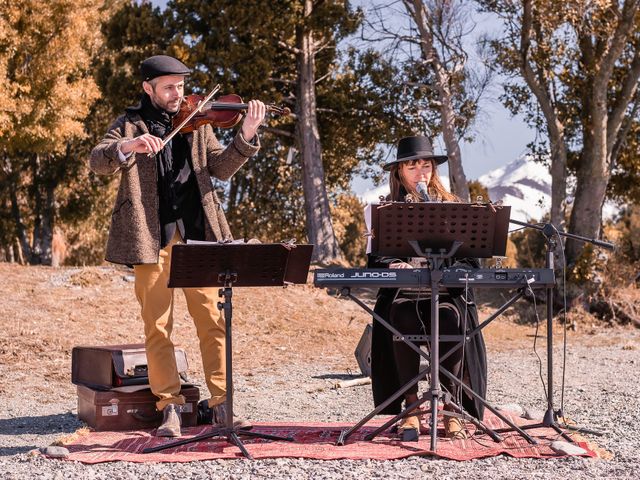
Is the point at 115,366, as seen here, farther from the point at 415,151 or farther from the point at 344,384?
the point at 344,384

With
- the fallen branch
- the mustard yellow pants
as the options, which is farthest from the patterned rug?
the fallen branch

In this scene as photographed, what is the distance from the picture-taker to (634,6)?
14742mm

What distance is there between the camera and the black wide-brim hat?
573 cm

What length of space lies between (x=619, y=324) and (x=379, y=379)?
10535mm

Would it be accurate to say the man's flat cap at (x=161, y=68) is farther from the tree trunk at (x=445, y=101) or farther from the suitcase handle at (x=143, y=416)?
the tree trunk at (x=445, y=101)

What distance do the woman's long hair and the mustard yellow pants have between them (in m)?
1.30

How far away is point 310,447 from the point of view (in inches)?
200

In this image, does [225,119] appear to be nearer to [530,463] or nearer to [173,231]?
[173,231]

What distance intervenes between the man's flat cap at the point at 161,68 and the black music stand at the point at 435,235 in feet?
4.89

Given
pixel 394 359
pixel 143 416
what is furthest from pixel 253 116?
pixel 143 416

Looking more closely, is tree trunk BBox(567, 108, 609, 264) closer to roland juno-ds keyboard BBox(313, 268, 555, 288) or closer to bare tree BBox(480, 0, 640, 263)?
bare tree BBox(480, 0, 640, 263)

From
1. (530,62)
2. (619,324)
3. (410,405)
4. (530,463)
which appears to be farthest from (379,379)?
(530,62)

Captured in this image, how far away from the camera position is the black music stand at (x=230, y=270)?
4.89 metres

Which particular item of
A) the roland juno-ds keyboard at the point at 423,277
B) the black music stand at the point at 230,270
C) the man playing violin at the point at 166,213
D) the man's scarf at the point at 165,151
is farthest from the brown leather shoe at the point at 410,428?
the man's scarf at the point at 165,151
